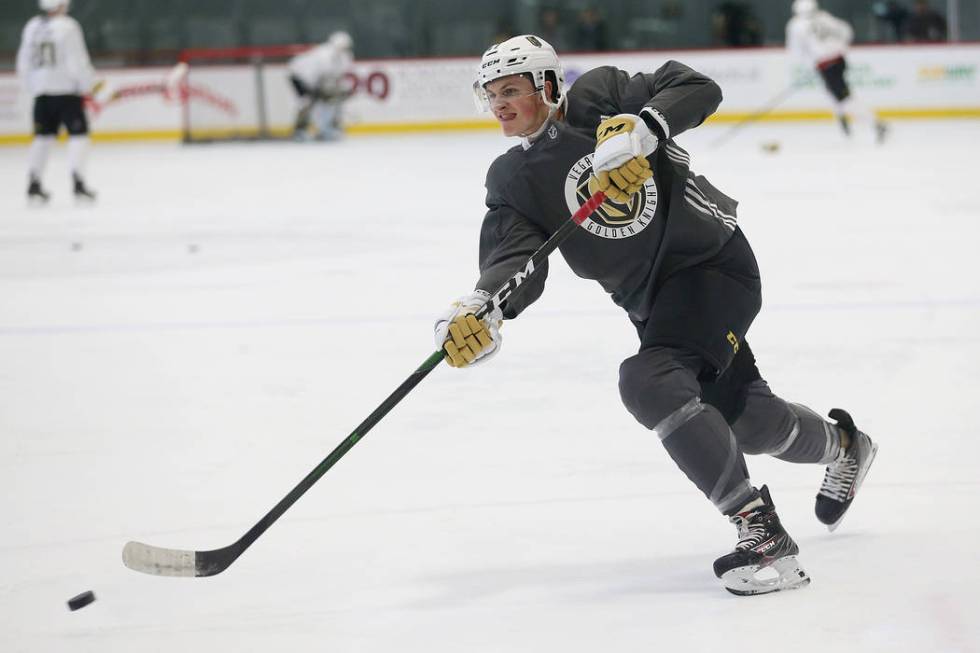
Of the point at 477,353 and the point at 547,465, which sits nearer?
the point at 477,353

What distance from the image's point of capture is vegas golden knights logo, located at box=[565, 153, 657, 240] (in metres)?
2.35

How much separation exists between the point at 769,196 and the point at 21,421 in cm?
569

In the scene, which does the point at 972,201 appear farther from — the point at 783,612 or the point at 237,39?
the point at 237,39

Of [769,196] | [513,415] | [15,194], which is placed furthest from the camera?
[15,194]

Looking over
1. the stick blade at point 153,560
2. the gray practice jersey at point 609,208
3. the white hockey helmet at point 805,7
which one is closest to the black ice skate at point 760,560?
the gray practice jersey at point 609,208

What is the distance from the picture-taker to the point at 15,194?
998cm

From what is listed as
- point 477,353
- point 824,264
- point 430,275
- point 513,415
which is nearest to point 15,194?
point 430,275

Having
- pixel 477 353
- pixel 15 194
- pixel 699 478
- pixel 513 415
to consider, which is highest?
pixel 477 353

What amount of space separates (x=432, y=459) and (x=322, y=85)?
11370 millimetres

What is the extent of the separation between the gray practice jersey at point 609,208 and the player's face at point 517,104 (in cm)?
3

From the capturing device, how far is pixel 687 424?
2234 mm

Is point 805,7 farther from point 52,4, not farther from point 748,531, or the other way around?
point 748,531

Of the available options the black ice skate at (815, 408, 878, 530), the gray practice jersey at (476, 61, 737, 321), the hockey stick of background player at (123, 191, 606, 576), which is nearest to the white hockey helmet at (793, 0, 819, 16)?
the black ice skate at (815, 408, 878, 530)

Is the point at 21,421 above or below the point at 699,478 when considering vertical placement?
below
